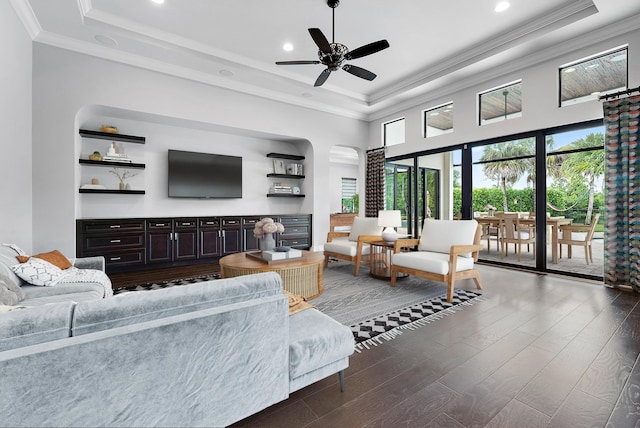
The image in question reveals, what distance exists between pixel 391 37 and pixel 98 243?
5280 millimetres

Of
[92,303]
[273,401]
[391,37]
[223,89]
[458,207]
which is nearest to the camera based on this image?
[92,303]

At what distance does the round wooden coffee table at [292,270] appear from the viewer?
2977mm

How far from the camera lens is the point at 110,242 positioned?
14.9ft

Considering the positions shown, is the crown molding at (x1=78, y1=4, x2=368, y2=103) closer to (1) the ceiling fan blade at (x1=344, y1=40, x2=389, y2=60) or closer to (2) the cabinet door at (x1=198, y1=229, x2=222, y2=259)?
(1) the ceiling fan blade at (x1=344, y1=40, x2=389, y2=60)

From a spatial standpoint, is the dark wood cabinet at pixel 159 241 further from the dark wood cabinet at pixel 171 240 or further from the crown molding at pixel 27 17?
the crown molding at pixel 27 17

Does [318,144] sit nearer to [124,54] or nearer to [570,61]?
[124,54]

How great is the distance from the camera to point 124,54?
4289 mm

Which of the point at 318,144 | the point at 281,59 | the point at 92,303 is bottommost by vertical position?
the point at 92,303

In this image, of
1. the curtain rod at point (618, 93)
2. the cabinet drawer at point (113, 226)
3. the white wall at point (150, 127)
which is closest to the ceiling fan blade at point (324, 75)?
the white wall at point (150, 127)

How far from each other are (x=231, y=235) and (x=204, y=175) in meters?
1.26

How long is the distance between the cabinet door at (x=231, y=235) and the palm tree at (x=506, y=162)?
4677 millimetres

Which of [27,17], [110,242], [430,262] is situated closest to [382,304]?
[430,262]

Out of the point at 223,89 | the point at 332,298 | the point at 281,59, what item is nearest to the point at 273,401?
the point at 332,298

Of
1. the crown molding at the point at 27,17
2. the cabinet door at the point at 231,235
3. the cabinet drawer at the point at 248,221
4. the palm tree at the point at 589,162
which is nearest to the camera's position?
the crown molding at the point at 27,17
